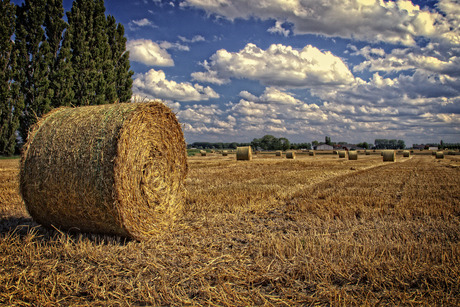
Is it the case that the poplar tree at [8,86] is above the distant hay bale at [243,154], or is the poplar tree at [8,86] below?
above

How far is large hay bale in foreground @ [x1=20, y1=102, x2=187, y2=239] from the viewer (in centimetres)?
505

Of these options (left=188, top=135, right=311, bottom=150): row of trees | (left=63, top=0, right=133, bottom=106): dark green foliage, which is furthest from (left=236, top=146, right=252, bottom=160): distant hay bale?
(left=188, top=135, right=311, bottom=150): row of trees

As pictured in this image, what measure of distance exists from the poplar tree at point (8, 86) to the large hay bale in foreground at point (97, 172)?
24.7 metres

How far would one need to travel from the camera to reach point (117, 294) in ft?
11.3

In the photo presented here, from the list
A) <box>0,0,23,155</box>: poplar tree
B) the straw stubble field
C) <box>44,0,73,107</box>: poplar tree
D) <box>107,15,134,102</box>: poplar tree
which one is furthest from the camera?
<box>107,15,134,102</box>: poplar tree

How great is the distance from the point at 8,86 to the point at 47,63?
3482mm

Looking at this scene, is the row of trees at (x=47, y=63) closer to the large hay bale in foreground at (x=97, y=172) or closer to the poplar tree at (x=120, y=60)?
the poplar tree at (x=120, y=60)

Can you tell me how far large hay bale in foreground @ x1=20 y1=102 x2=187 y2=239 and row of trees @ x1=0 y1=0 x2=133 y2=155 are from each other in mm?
22235

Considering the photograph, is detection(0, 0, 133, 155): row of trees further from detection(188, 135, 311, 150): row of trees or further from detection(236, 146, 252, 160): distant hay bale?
detection(188, 135, 311, 150): row of trees

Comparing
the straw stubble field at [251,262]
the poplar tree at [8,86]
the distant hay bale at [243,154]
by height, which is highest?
the poplar tree at [8,86]

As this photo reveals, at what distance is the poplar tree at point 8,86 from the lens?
25.7m

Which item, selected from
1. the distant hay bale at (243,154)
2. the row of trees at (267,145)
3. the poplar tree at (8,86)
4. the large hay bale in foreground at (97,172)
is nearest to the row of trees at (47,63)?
the poplar tree at (8,86)

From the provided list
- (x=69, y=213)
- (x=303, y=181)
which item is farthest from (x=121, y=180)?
(x=303, y=181)

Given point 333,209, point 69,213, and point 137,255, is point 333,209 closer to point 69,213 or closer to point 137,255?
point 137,255
